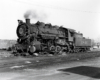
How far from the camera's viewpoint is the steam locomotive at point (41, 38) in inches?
689

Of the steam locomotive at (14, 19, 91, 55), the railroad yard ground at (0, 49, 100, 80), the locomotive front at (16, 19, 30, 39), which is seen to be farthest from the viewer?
the locomotive front at (16, 19, 30, 39)

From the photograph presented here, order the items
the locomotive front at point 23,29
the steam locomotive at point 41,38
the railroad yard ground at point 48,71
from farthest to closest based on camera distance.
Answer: the locomotive front at point 23,29, the steam locomotive at point 41,38, the railroad yard ground at point 48,71

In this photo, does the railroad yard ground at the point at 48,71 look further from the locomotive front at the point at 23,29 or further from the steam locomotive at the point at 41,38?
the locomotive front at the point at 23,29

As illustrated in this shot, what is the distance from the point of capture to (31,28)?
17.8 metres

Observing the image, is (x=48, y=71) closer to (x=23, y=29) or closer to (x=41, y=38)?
(x=41, y=38)

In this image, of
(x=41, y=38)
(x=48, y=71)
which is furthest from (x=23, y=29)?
(x=48, y=71)

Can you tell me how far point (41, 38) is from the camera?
1852 cm

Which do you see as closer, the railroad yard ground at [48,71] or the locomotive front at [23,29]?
the railroad yard ground at [48,71]

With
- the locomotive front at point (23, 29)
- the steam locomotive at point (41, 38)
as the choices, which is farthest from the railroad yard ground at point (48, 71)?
the locomotive front at point (23, 29)

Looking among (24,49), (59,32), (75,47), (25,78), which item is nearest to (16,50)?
(24,49)

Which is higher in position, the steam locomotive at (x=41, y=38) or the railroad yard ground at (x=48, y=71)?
the steam locomotive at (x=41, y=38)

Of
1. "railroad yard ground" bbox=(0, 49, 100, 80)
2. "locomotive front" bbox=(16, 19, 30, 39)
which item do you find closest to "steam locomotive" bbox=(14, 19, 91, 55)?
"locomotive front" bbox=(16, 19, 30, 39)

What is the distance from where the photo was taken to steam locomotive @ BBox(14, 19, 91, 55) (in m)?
17.5

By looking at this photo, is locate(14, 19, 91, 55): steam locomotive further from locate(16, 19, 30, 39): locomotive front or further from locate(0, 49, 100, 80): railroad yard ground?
locate(0, 49, 100, 80): railroad yard ground
